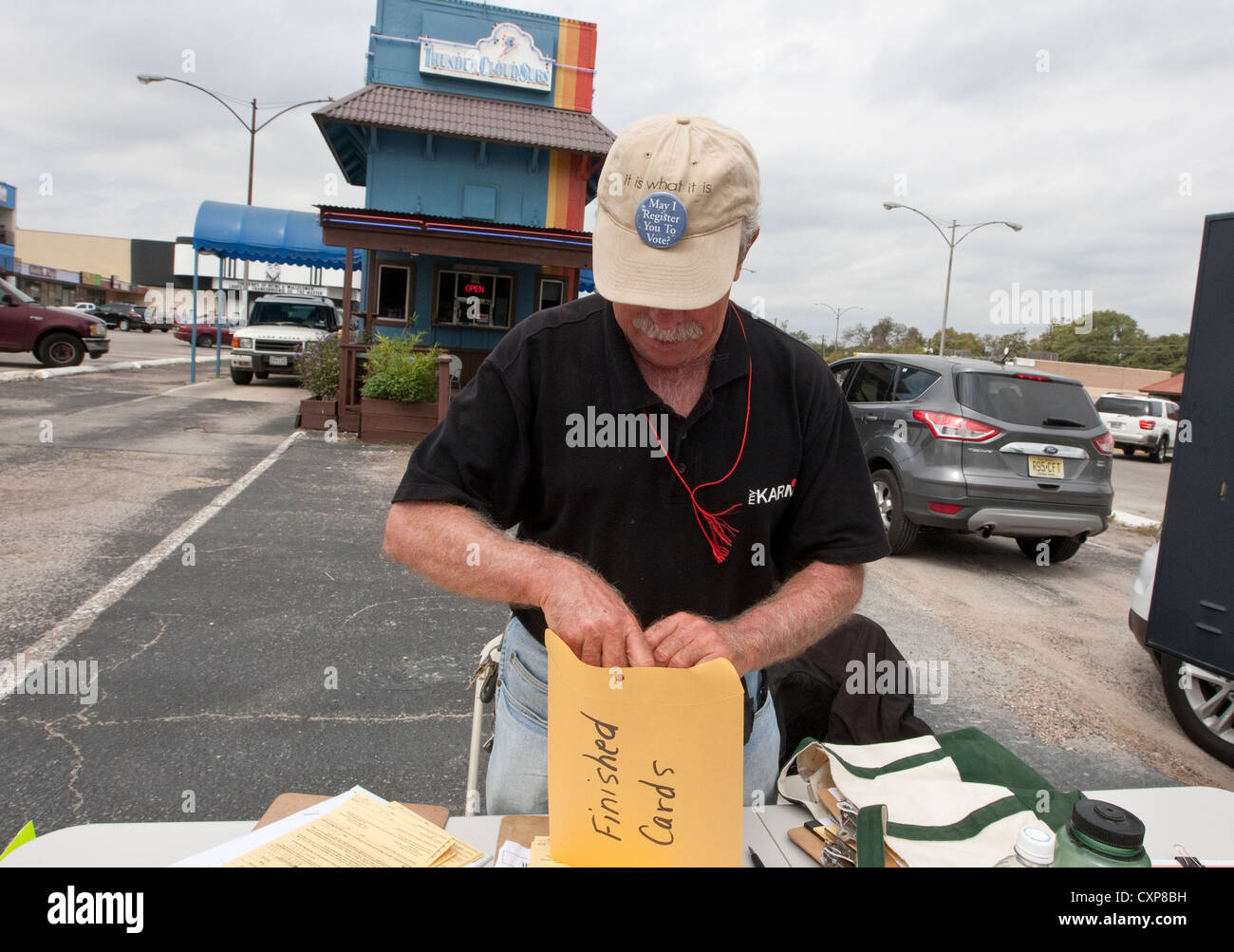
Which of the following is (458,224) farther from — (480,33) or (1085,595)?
(1085,595)

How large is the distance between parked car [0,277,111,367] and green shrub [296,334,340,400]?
8429mm

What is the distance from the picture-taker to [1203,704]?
13.8ft

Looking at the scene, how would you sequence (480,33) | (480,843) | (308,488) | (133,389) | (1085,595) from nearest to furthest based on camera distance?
1. (480,843)
2. (1085,595)
3. (308,488)
4. (133,389)
5. (480,33)

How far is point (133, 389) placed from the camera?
1655 cm

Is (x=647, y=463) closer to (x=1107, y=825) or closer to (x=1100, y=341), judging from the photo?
(x=1107, y=825)

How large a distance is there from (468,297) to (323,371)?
15.7ft

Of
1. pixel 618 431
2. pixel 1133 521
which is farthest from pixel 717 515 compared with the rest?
pixel 1133 521

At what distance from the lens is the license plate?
711 cm

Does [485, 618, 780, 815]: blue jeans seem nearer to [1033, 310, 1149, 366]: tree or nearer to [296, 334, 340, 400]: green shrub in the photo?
[296, 334, 340, 400]: green shrub

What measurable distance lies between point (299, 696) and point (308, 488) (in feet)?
16.4

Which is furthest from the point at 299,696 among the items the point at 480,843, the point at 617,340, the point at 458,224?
the point at 458,224

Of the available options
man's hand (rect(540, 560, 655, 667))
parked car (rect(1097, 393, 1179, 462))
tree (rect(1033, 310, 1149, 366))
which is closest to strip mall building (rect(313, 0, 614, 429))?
man's hand (rect(540, 560, 655, 667))

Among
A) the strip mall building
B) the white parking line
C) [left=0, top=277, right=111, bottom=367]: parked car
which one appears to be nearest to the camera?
the white parking line

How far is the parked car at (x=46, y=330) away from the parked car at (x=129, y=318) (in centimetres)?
3489
